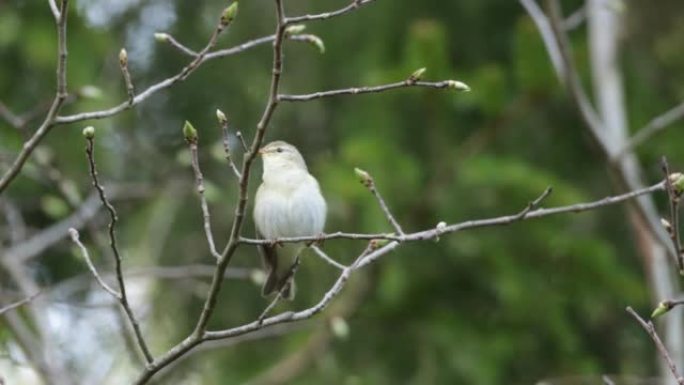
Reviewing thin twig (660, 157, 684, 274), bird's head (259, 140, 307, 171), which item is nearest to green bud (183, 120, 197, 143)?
thin twig (660, 157, 684, 274)

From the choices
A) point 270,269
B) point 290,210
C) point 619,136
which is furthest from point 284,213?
point 619,136

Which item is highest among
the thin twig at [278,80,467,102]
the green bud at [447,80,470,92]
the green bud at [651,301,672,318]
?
the green bud at [447,80,470,92]

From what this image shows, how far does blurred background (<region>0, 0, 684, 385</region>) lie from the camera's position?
5836 millimetres

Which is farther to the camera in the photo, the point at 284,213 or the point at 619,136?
the point at 619,136

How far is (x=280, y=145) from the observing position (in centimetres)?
481

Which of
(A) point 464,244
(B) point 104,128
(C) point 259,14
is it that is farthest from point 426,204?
(C) point 259,14

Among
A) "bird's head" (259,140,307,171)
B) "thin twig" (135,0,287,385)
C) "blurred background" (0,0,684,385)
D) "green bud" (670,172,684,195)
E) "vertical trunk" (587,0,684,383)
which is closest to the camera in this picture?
"thin twig" (135,0,287,385)

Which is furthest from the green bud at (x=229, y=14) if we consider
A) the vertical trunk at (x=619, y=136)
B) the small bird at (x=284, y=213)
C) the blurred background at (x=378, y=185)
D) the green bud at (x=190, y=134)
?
the vertical trunk at (x=619, y=136)

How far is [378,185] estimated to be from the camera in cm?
579

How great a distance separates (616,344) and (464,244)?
168 cm

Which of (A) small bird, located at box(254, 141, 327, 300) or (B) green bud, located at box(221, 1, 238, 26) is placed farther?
(A) small bird, located at box(254, 141, 327, 300)

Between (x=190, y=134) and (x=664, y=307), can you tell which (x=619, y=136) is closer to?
(x=664, y=307)

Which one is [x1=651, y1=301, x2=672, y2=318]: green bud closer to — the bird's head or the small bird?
the small bird

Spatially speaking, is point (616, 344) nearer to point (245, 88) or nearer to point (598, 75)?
point (598, 75)
